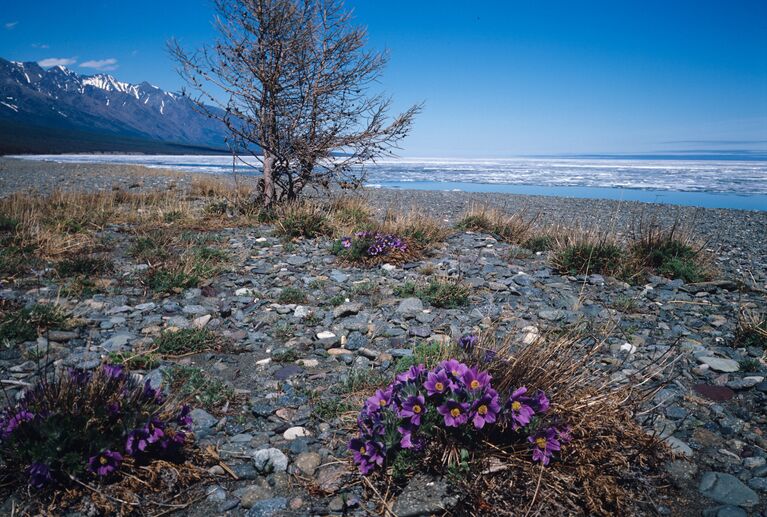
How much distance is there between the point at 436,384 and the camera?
227 centimetres

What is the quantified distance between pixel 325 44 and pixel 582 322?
27.4ft

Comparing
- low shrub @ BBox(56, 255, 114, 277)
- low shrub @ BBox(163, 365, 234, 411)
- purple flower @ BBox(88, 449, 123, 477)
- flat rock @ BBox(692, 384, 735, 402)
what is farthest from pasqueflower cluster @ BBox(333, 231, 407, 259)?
purple flower @ BBox(88, 449, 123, 477)

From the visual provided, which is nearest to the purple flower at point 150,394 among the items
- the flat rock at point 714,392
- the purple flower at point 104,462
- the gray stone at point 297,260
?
the purple flower at point 104,462

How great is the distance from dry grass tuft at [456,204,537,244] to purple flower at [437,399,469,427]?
6.29 meters

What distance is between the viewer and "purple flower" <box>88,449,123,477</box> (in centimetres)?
207

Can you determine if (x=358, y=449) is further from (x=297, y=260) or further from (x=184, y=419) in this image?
(x=297, y=260)

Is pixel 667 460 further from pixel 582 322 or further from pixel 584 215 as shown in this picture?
pixel 584 215

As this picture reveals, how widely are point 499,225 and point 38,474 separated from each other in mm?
8207

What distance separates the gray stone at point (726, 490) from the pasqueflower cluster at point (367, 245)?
186 inches

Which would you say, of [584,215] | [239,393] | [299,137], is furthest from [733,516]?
[584,215]

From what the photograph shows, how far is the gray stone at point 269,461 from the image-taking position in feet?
8.02

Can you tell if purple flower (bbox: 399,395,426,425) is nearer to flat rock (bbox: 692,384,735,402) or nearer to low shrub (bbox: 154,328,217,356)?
low shrub (bbox: 154,328,217,356)

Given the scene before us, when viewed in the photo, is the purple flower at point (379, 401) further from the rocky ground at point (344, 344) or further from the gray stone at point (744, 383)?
the gray stone at point (744, 383)

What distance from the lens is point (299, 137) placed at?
1000 cm
